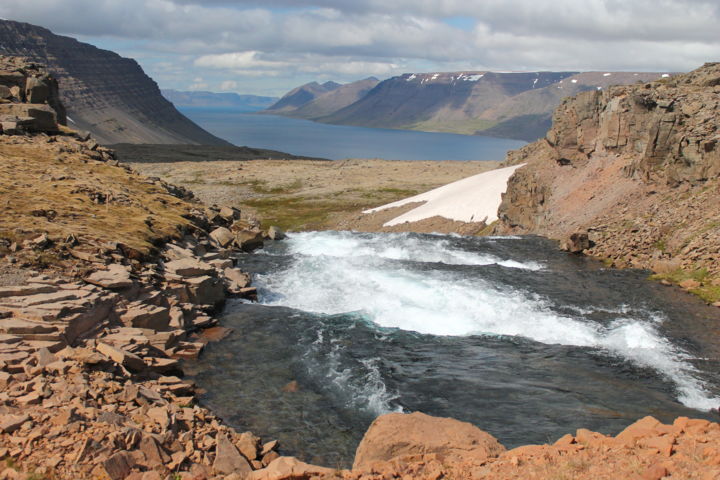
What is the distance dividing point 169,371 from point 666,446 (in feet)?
49.5

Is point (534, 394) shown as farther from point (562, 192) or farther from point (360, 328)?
point (562, 192)

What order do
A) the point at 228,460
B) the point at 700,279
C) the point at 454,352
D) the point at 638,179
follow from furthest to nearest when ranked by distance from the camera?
1. the point at 638,179
2. the point at 700,279
3. the point at 454,352
4. the point at 228,460

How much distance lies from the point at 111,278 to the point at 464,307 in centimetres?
1614

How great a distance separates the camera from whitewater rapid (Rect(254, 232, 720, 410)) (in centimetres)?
2317

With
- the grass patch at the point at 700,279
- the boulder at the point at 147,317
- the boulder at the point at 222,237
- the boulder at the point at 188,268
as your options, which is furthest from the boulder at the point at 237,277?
the grass patch at the point at 700,279

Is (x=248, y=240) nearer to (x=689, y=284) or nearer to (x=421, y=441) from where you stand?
(x=689, y=284)

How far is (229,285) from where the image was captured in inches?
1199

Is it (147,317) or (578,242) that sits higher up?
(578,242)

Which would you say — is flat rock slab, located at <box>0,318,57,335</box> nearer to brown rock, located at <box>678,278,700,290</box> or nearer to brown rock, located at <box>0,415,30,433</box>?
brown rock, located at <box>0,415,30,433</box>

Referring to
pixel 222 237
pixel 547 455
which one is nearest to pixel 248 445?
pixel 547 455

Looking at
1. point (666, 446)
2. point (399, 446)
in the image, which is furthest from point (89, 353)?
point (666, 446)

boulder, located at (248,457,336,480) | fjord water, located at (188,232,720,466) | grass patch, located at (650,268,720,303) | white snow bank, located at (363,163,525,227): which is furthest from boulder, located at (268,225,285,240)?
boulder, located at (248,457,336,480)

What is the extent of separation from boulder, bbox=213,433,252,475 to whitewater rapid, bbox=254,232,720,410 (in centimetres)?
571

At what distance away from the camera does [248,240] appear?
4231 cm
